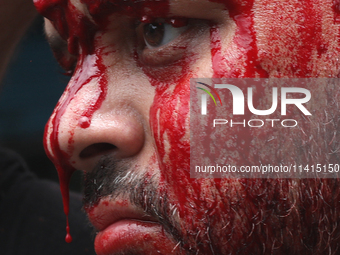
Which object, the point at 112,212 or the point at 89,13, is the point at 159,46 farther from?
the point at 112,212

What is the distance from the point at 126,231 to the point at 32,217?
0.80 metres

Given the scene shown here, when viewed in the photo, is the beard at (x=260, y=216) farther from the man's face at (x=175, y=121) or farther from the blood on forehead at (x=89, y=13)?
the blood on forehead at (x=89, y=13)

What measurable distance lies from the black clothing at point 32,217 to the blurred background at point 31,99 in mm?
52

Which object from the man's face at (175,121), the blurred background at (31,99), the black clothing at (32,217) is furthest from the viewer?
the blurred background at (31,99)

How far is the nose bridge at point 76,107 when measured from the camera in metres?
0.66

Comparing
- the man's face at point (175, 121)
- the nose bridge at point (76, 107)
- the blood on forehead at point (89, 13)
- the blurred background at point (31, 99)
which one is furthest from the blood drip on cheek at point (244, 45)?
the blurred background at point (31, 99)

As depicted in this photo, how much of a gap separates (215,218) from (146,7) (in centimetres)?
33

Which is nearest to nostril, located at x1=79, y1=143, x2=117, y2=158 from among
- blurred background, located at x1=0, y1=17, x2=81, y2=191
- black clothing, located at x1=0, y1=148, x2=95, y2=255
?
black clothing, located at x1=0, y1=148, x2=95, y2=255

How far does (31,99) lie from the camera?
1491 mm

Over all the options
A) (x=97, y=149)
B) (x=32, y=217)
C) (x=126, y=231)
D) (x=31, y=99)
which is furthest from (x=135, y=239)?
(x=31, y=99)

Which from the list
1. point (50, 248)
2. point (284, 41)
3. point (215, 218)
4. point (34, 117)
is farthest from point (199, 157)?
point (34, 117)

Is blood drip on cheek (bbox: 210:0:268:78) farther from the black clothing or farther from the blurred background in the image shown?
Result: the blurred background

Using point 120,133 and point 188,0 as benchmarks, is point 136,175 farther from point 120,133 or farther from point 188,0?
point 188,0

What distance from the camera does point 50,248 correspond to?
1344mm
